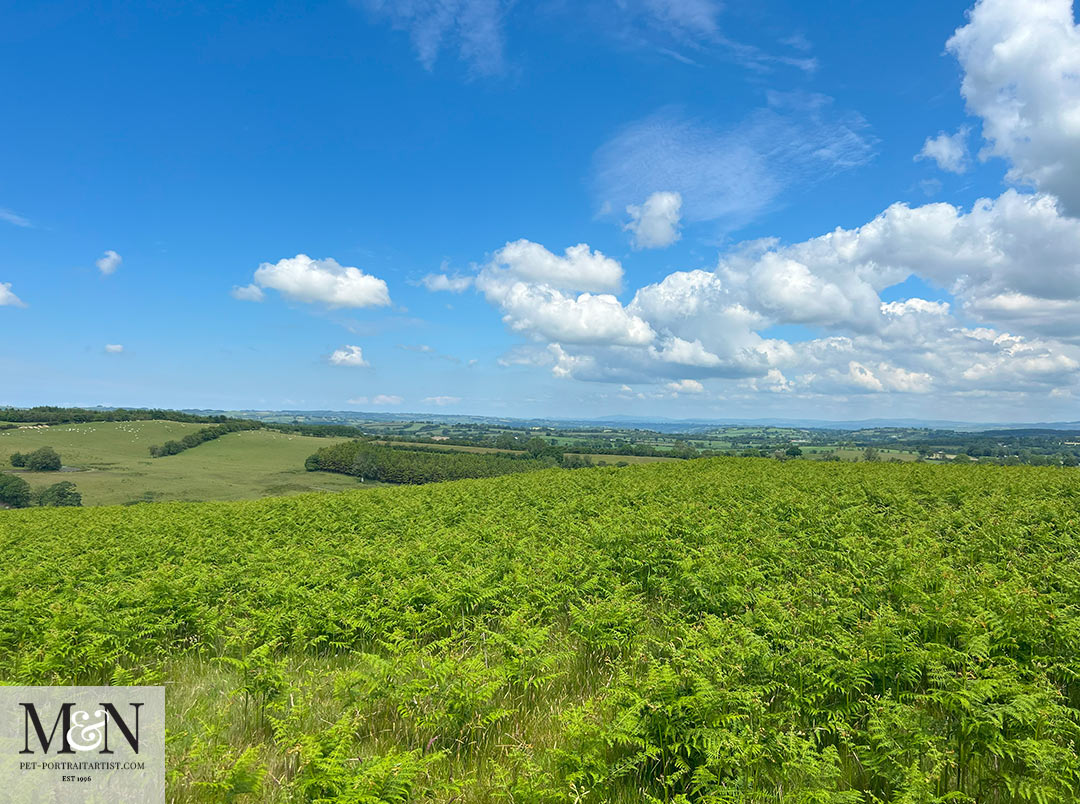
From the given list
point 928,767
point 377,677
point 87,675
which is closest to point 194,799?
point 377,677

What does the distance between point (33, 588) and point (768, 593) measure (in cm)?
1558

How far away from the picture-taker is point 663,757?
17.8 feet

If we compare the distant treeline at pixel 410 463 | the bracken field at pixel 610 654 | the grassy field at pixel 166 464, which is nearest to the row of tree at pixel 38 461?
the grassy field at pixel 166 464

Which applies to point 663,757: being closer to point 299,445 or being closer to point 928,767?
point 928,767

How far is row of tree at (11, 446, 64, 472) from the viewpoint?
120m

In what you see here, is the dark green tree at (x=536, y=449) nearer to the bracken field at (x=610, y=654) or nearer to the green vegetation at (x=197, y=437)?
the green vegetation at (x=197, y=437)

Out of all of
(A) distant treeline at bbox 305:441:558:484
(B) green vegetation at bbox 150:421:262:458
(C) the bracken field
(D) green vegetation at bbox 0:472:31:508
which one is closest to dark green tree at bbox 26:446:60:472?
(B) green vegetation at bbox 150:421:262:458

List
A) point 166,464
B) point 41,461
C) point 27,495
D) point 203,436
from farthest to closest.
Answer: point 203,436
point 166,464
point 41,461
point 27,495

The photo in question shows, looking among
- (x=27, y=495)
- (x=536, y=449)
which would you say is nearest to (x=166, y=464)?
(x=27, y=495)

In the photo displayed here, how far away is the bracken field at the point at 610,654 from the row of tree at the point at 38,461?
471ft

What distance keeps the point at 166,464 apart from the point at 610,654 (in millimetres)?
154869

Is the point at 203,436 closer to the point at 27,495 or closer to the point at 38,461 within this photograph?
the point at 38,461

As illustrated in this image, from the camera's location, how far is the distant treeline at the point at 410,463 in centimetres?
11473

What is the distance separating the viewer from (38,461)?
11969cm
